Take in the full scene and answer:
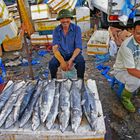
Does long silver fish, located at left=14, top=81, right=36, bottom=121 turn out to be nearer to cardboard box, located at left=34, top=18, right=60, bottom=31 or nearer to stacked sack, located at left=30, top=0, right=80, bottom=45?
stacked sack, located at left=30, top=0, right=80, bottom=45

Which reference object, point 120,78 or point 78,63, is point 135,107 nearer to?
point 120,78

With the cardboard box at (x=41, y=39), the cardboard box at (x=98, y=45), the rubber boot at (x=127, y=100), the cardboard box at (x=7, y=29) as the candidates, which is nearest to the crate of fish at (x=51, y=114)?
the rubber boot at (x=127, y=100)

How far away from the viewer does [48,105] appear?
302cm

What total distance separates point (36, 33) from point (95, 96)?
15.1 feet

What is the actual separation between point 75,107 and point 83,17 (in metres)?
5.37

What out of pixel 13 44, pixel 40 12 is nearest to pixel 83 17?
pixel 40 12

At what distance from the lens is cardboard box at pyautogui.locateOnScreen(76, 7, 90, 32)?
782 cm

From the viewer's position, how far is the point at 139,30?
3686 millimetres

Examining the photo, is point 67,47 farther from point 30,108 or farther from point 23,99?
point 30,108

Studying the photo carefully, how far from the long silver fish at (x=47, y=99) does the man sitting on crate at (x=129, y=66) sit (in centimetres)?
129

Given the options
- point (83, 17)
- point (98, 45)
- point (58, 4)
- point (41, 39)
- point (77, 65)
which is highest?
point (58, 4)

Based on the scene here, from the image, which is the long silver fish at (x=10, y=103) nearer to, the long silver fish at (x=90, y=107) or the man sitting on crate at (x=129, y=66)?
the long silver fish at (x=90, y=107)

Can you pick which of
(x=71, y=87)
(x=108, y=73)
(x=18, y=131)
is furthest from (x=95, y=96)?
(x=108, y=73)

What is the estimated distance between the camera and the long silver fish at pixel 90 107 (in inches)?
113
